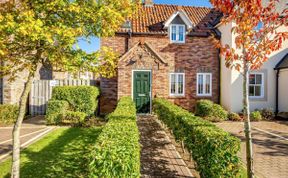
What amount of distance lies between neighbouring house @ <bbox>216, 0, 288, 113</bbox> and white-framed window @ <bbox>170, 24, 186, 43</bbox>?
3114mm

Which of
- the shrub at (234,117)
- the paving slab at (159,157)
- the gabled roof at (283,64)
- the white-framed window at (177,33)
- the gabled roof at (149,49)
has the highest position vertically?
the white-framed window at (177,33)

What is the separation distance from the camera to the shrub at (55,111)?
12.8 m

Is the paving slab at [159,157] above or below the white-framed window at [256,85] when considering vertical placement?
below

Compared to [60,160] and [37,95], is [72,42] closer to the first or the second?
[60,160]

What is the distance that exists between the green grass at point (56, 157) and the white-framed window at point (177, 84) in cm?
852

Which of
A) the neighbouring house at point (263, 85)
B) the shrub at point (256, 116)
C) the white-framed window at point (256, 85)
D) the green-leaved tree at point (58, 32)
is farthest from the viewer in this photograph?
the white-framed window at point (256, 85)

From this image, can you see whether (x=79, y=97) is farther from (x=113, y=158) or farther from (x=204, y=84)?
(x=113, y=158)

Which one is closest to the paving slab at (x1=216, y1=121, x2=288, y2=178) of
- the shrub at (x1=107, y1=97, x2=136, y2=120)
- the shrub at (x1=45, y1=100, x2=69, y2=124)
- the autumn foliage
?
the autumn foliage

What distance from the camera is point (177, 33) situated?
58.1 feet

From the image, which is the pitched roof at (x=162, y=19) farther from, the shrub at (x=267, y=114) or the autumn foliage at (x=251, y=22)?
the autumn foliage at (x=251, y=22)

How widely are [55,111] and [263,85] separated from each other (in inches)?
570

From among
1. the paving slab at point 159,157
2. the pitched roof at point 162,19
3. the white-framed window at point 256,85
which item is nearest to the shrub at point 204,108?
the white-framed window at point 256,85

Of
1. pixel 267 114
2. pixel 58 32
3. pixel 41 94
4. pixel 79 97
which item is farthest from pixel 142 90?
pixel 58 32

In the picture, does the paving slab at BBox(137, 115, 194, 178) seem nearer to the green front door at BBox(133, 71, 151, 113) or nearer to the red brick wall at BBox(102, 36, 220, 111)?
the green front door at BBox(133, 71, 151, 113)
